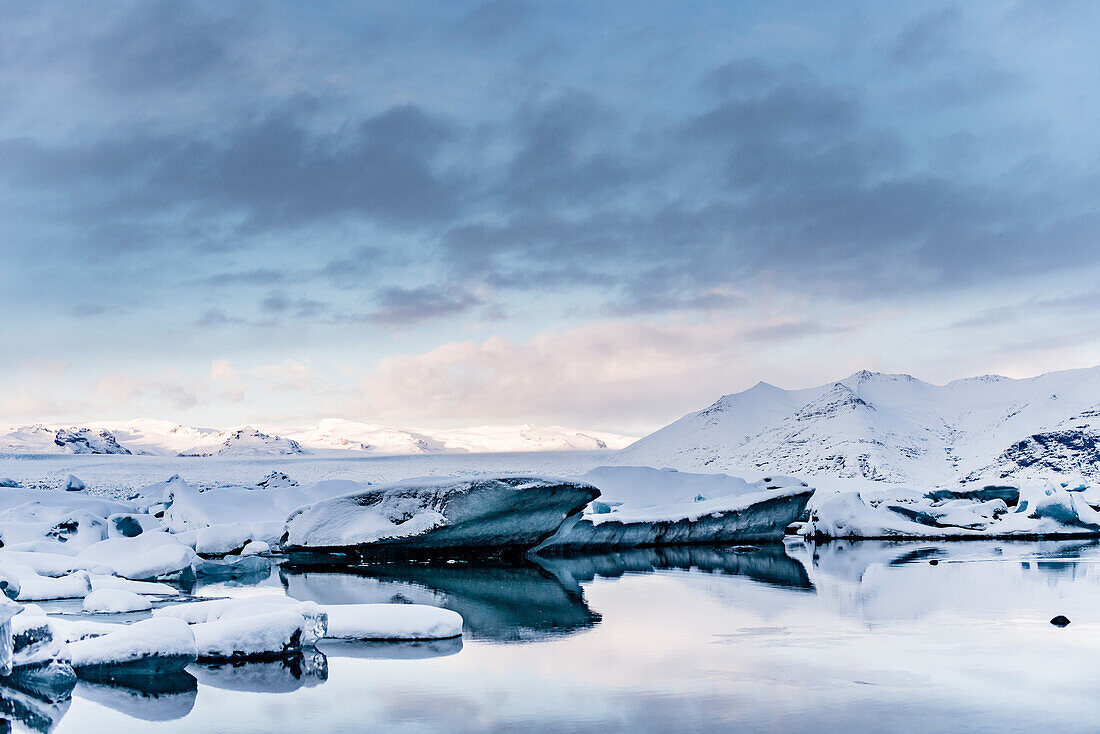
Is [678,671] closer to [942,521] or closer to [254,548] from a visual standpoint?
[254,548]

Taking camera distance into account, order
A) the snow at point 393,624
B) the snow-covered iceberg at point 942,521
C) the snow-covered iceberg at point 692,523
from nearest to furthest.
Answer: the snow at point 393,624
the snow-covered iceberg at point 692,523
the snow-covered iceberg at point 942,521

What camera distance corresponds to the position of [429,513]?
1269cm

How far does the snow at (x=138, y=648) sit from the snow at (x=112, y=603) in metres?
2.29

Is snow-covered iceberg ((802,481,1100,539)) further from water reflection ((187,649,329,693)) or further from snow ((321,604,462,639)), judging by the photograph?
water reflection ((187,649,329,693))

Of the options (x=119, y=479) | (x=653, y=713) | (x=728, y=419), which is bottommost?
(x=653, y=713)

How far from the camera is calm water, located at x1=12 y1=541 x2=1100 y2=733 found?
401cm

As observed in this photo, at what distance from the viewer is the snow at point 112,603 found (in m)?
7.40

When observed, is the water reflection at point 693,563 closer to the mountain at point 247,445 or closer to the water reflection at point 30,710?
the water reflection at point 30,710

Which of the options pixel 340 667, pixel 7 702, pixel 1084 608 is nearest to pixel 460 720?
pixel 340 667

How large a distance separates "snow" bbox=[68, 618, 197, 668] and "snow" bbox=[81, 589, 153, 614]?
7.51ft

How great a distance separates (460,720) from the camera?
400 centimetres

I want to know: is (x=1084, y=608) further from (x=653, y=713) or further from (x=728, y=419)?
(x=728, y=419)

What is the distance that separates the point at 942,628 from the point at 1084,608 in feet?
6.03

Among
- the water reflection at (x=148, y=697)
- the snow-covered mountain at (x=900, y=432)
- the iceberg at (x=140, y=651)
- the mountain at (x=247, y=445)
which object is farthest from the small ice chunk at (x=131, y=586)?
the mountain at (x=247, y=445)
